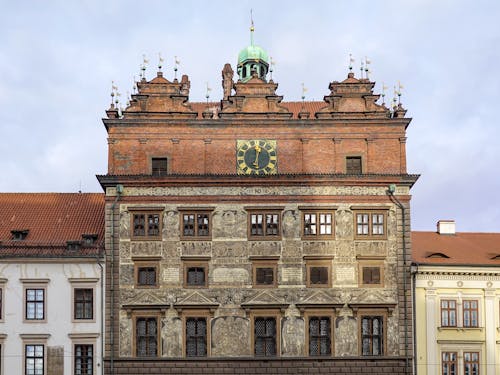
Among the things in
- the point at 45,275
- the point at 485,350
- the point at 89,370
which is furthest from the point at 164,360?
the point at 485,350

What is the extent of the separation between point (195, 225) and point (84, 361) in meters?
8.23

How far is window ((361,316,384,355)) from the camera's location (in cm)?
5031

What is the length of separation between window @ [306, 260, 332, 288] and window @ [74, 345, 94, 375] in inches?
427

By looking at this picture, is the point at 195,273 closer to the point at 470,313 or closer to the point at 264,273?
the point at 264,273

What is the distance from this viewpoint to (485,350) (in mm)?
50500

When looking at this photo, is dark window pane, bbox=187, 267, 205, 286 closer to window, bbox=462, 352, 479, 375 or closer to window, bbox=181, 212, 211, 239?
window, bbox=181, 212, 211, 239

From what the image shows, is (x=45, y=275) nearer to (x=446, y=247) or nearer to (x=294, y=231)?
(x=294, y=231)

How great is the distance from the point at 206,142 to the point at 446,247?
13.4 metres

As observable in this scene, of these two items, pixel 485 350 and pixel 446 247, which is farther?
pixel 446 247

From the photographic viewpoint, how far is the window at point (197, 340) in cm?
5009

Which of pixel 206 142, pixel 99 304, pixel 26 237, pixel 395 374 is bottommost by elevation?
pixel 395 374

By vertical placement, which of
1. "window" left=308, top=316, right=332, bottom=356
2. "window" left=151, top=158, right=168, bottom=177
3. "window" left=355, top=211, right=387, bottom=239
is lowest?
"window" left=308, top=316, right=332, bottom=356

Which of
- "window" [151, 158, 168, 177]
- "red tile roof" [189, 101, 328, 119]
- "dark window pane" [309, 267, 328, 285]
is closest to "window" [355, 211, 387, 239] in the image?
"dark window pane" [309, 267, 328, 285]

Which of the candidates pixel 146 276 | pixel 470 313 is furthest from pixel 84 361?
pixel 470 313
